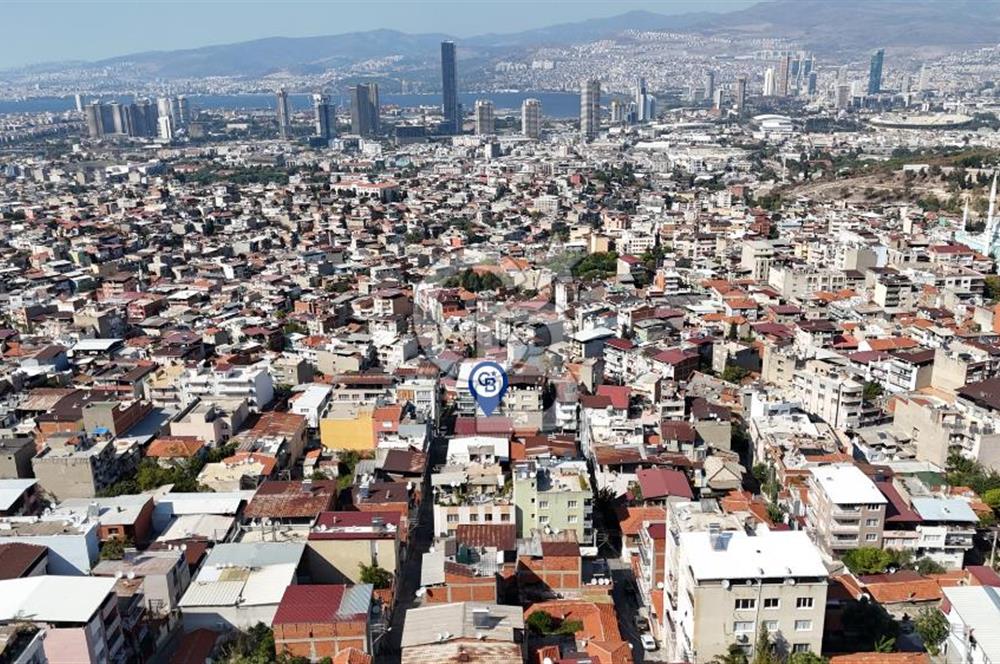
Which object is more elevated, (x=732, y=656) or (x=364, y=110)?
(x=364, y=110)

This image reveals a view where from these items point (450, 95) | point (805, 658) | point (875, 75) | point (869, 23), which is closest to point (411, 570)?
point (805, 658)

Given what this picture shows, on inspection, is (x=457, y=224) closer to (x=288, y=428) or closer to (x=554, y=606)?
(x=288, y=428)

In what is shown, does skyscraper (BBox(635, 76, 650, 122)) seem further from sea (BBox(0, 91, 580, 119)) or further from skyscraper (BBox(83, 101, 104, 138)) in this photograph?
skyscraper (BBox(83, 101, 104, 138))

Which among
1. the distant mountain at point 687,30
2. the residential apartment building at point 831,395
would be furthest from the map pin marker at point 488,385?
the distant mountain at point 687,30

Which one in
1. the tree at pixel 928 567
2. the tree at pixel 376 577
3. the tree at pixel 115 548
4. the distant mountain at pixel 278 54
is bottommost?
the tree at pixel 928 567

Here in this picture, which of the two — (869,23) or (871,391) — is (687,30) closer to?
(869,23)

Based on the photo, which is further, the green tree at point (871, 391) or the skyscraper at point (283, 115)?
the skyscraper at point (283, 115)

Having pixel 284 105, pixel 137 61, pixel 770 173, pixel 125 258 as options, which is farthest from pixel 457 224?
pixel 137 61

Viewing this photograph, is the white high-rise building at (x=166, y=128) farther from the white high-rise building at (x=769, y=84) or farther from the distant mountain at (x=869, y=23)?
the distant mountain at (x=869, y=23)
